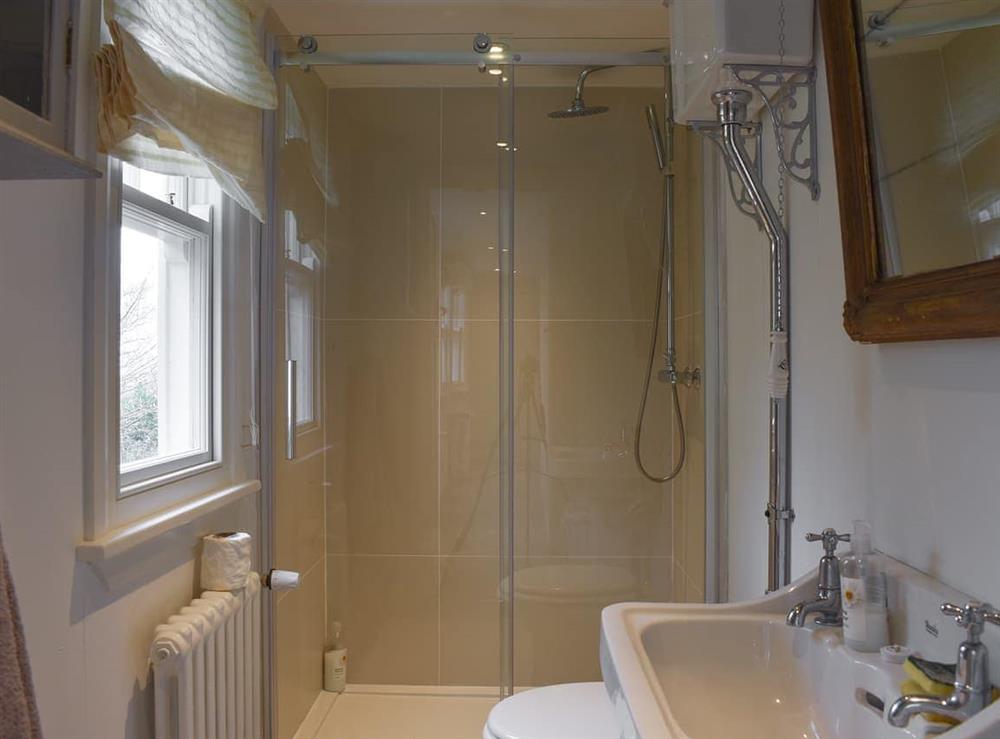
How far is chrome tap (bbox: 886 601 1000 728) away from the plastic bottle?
203 cm

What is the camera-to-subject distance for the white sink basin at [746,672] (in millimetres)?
966

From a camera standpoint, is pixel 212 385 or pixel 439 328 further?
pixel 439 328

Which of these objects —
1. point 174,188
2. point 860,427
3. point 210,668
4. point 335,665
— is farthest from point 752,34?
point 335,665

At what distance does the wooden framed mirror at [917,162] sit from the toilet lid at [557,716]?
1.03 m

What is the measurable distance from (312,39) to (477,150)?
0.60 metres

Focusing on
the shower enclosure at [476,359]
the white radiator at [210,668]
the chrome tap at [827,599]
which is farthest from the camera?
the shower enclosure at [476,359]

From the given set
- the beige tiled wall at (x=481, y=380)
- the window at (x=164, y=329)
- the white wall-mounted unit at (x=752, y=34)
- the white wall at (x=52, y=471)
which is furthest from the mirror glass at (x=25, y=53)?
the beige tiled wall at (x=481, y=380)

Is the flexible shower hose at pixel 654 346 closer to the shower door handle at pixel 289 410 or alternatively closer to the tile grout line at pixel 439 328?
the tile grout line at pixel 439 328

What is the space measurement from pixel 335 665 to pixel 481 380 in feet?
3.54

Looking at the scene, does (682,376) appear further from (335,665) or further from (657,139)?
(335,665)

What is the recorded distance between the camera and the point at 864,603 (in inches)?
42.1

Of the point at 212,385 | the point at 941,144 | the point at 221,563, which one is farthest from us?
the point at 212,385

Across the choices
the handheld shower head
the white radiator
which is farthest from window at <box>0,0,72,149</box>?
the handheld shower head

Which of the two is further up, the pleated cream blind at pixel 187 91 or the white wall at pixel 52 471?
the pleated cream blind at pixel 187 91
